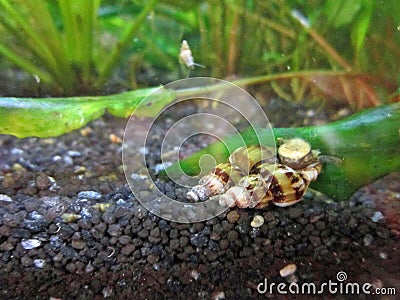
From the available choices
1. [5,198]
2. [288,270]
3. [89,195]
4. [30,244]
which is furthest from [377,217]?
[5,198]

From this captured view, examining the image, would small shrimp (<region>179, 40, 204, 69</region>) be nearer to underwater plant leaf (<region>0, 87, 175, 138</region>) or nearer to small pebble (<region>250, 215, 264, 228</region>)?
underwater plant leaf (<region>0, 87, 175, 138</region>)

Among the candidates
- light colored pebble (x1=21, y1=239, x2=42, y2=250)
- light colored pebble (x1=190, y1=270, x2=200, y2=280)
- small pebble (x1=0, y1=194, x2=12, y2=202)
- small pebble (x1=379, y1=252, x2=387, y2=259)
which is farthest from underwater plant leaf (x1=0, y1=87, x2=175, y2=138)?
small pebble (x1=379, y1=252, x2=387, y2=259)

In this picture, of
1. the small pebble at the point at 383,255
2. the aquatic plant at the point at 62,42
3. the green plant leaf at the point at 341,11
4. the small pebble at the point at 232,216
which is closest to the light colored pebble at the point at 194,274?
the small pebble at the point at 232,216

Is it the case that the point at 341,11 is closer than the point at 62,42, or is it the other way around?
the point at 341,11

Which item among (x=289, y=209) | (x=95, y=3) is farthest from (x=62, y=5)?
(x=289, y=209)

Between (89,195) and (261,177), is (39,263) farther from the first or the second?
(261,177)

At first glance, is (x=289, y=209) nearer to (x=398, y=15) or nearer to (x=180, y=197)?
(x=180, y=197)
